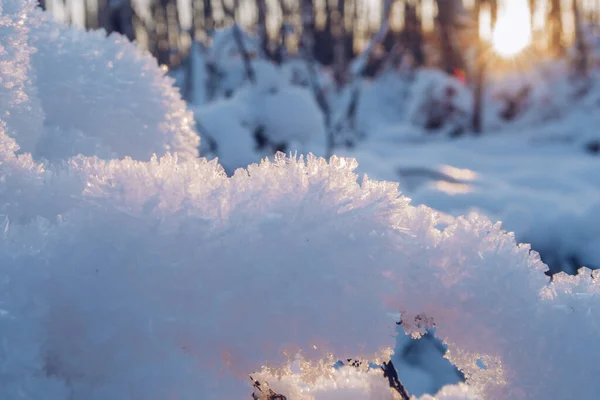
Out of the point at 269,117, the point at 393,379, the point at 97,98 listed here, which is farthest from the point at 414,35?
the point at 393,379

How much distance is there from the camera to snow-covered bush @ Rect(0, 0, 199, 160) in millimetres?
1014

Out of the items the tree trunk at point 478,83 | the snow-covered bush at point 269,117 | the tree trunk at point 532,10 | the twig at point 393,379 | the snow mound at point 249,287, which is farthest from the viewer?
the tree trunk at point 532,10

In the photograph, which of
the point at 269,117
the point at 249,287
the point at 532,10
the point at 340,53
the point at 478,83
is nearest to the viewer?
the point at 249,287

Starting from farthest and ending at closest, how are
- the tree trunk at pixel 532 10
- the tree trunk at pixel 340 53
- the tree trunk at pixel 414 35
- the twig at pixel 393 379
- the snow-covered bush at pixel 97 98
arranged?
1. the tree trunk at pixel 532 10
2. the tree trunk at pixel 414 35
3. the tree trunk at pixel 340 53
4. the snow-covered bush at pixel 97 98
5. the twig at pixel 393 379

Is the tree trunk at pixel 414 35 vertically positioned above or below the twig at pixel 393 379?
above

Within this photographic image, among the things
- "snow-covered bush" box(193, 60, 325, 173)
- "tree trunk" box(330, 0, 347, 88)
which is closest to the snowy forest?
"snow-covered bush" box(193, 60, 325, 173)

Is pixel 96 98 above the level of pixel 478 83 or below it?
above

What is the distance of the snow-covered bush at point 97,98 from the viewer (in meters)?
1.01

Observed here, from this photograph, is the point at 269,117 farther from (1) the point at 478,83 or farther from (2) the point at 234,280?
(1) the point at 478,83

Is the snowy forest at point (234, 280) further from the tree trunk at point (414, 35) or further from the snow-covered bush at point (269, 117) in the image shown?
the tree trunk at point (414, 35)

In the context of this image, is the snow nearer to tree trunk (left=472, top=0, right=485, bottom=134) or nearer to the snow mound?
the snow mound

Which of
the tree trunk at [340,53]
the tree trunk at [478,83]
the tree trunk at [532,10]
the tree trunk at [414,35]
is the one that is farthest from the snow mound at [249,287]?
the tree trunk at [532,10]

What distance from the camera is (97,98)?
1058 millimetres

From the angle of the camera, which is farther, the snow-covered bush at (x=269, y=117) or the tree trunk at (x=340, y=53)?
the tree trunk at (x=340, y=53)
